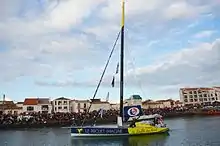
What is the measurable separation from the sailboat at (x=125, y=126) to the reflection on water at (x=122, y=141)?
90 centimetres

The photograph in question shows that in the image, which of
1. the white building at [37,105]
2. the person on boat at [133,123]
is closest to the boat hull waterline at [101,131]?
the person on boat at [133,123]

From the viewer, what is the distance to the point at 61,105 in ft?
428

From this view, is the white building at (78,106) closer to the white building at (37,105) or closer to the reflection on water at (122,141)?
the white building at (37,105)

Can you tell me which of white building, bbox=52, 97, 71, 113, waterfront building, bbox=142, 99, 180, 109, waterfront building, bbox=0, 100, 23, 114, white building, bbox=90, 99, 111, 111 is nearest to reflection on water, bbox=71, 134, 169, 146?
white building, bbox=52, 97, 71, 113

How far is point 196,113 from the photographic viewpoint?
360 ft

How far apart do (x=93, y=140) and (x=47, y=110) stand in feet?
295

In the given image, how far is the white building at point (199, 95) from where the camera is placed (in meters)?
162

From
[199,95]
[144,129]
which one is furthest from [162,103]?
[144,129]

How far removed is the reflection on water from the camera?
121ft

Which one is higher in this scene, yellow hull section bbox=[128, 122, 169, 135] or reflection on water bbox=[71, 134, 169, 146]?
yellow hull section bbox=[128, 122, 169, 135]

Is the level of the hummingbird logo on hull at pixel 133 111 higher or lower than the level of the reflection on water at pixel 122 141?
higher

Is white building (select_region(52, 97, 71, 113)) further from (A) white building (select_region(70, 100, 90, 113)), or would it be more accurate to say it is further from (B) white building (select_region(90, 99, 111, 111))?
(B) white building (select_region(90, 99, 111, 111))

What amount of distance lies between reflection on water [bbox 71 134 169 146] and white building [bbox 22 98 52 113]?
286 feet

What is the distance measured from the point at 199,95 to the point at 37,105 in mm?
83394
